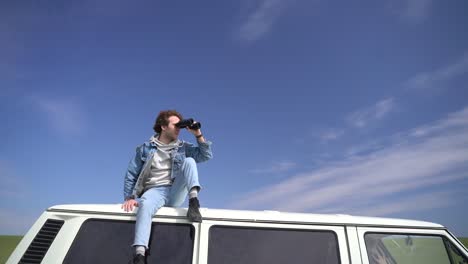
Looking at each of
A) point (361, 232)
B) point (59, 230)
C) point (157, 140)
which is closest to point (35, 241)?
point (59, 230)

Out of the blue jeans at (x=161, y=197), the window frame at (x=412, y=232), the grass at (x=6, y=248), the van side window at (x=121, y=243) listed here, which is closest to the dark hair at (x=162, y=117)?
the blue jeans at (x=161, y=197)

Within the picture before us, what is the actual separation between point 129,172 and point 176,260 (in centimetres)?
164

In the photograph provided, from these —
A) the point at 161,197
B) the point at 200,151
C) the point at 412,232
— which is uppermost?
the point at 200,151

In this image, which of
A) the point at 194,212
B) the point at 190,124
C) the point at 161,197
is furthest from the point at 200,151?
the point at 194,212

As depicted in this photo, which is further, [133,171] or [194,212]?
[133,171]

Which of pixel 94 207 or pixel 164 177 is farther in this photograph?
pixel 164 177

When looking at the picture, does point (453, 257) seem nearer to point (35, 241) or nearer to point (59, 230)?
point (59, 230)

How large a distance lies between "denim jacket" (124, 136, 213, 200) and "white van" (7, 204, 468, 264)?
564 mm

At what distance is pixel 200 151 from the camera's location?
4.51 m

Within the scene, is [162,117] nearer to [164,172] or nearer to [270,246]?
[164,172]

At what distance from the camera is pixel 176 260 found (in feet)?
10.7

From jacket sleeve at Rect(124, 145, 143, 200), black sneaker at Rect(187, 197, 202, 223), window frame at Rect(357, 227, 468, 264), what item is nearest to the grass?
jacket sleeve at Rect(124, 145, 143, 200)

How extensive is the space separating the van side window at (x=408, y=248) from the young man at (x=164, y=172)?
2.18m

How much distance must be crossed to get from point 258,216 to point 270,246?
0.37m
